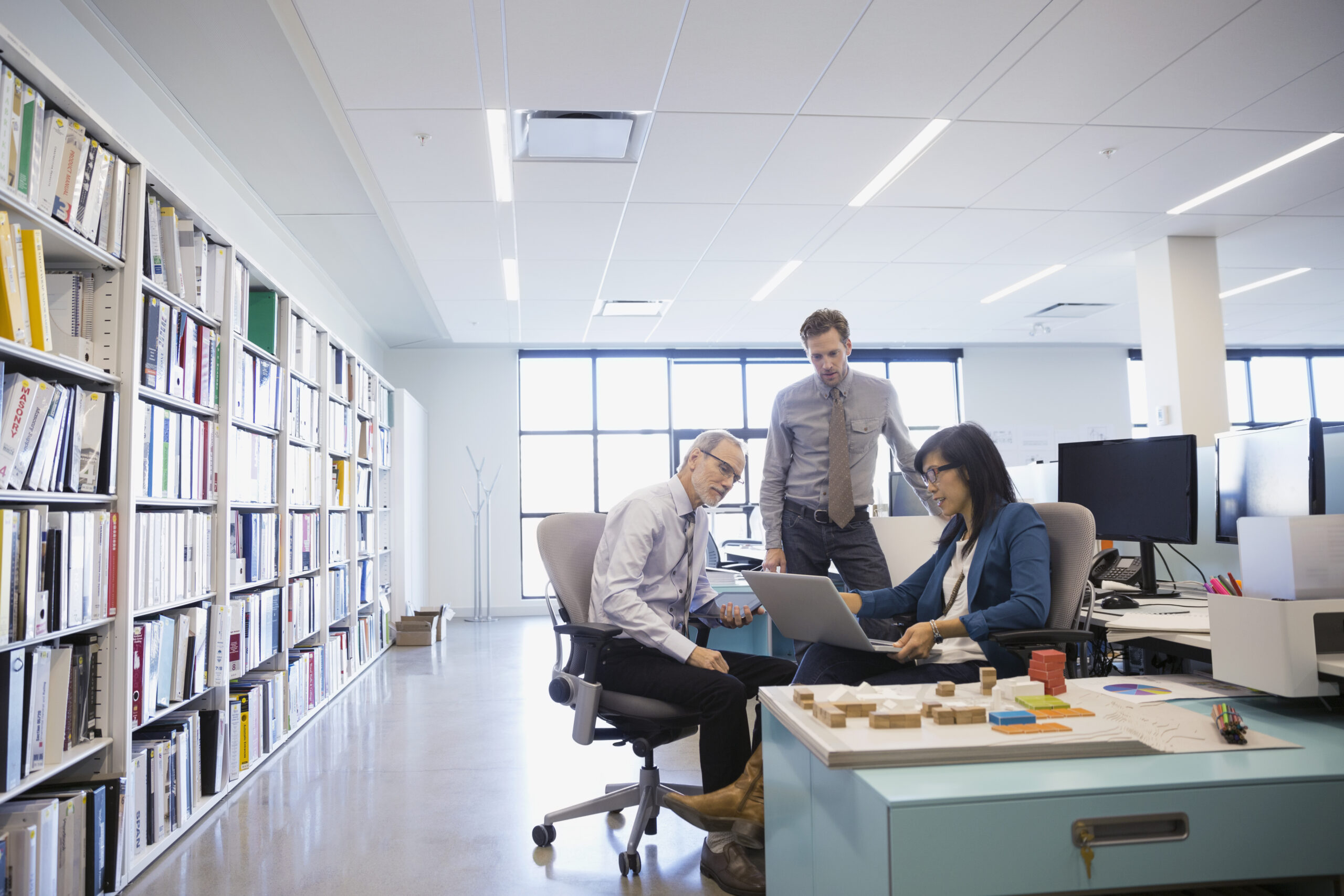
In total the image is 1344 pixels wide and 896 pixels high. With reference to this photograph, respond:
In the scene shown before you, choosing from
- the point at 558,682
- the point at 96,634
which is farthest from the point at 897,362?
the point at 96,634

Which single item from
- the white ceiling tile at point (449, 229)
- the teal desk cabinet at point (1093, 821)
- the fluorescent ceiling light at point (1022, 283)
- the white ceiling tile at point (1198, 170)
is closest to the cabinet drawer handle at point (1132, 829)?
the teal desk cabinet at point (1093, 821)

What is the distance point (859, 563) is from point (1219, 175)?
3310mm

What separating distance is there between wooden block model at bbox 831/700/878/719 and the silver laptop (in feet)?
1.36

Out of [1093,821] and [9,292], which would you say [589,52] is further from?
[1093,821]

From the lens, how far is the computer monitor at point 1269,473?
2275 mm

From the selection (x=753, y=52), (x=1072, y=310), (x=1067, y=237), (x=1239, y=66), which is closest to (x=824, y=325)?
(x=753, y=52)

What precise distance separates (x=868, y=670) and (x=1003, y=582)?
415mm

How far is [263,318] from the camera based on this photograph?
3.60 m

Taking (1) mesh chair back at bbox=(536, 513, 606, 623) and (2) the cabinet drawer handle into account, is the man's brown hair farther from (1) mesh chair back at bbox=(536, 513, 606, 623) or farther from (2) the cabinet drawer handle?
(2) the cabinet drawer handle

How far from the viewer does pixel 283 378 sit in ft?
12.2

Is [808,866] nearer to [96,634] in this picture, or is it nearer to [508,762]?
[96,634]

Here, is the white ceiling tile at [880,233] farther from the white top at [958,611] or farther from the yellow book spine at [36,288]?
the yellow book spine at [36,288]

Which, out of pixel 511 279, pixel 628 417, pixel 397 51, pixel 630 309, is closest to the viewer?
pixel 397 51

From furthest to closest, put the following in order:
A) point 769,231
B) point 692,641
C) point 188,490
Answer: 1. point 769,231
2. point 188,490
3. point 692,641
